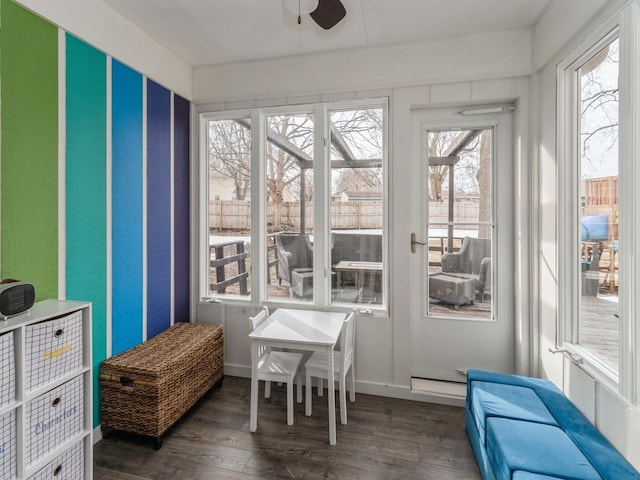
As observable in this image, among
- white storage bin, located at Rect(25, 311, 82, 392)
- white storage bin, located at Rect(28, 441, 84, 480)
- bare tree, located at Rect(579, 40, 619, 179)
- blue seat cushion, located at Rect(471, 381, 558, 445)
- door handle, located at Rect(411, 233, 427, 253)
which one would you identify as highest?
bare tree, located at Rect(579, 40, 619, 179)

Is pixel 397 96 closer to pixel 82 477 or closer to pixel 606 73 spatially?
pixel 606 73

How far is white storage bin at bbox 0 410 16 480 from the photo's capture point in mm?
1331

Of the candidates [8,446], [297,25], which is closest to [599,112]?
[297,25]

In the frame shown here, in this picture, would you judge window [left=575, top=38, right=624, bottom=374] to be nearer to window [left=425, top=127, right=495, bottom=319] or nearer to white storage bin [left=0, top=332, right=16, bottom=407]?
window [left=425, top=127, right=495, bottom=319]

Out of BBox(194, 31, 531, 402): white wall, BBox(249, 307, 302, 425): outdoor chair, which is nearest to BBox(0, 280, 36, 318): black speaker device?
BBox(249, 307, 302, 425): outdoor chair

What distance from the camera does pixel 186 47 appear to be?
2627 millimetres

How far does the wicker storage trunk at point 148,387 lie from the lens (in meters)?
1.98

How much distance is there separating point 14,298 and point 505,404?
2.43 metres

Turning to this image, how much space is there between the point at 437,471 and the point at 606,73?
228 cm

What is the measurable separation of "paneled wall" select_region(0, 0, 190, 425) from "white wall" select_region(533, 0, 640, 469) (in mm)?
2788

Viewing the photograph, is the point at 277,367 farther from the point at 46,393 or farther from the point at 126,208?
the point at 126,208

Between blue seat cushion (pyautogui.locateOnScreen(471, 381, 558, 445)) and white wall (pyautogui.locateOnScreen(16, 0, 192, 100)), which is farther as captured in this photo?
white wall (pyautogui.locateOnScreen(16, 0, 192, 100))

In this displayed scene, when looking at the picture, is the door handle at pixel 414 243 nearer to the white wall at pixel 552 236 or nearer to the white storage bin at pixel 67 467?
the white wall at pixel 552 236

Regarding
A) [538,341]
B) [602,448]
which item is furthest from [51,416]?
[538,341]
